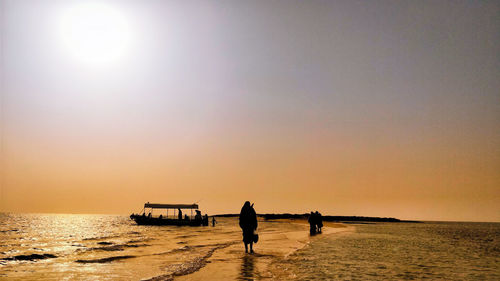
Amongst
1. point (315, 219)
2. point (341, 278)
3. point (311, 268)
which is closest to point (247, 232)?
point (311, 268)

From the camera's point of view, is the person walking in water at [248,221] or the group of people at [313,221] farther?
the group of people at [313,221]

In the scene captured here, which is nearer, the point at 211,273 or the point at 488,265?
the point at 211,273

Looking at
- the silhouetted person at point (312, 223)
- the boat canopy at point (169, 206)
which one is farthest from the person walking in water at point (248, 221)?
the boat canopy at point (169, 206)

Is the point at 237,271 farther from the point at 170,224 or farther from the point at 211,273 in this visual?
the point at 170,224

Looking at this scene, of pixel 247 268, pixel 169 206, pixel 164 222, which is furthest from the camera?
pixel 169 206

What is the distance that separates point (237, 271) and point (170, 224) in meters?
55.9

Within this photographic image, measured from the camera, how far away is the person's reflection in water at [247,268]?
464 inches

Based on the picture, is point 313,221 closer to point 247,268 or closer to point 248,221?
point 248,221

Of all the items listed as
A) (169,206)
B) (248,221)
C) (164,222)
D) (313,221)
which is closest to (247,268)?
(248,221)

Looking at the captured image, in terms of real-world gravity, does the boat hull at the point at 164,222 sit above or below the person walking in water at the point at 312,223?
below

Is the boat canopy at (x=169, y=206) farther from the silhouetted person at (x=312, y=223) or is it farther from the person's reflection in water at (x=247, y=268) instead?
the person's reflection in water at (x=247, y=268)

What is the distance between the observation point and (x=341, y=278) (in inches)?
478

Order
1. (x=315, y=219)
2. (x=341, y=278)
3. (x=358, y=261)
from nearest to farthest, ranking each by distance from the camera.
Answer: (x=341, y=278) < (x=358, y=261) < (x=315, y=219)

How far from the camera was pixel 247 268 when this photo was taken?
1377cm
